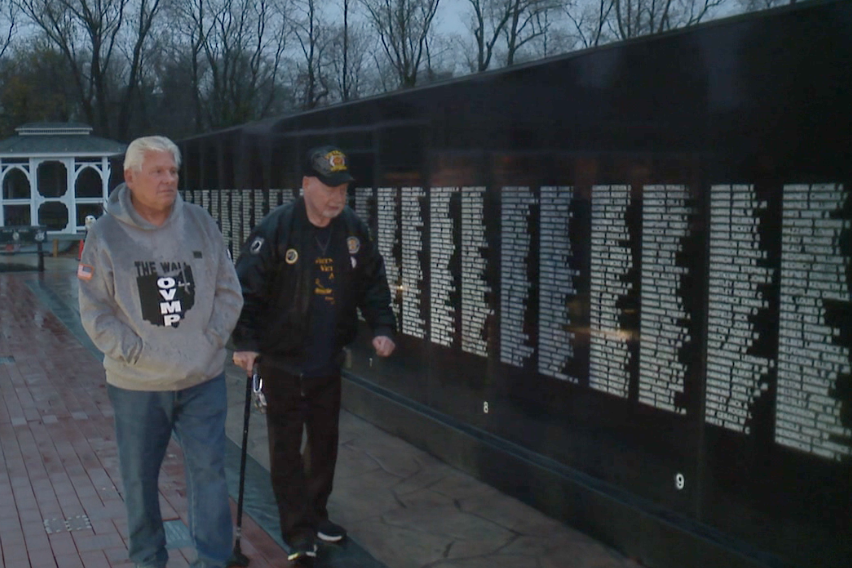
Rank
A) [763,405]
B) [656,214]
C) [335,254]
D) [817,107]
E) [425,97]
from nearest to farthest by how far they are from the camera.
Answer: [817,107] → [763,405] → [656,214] → [335,254] → [425,97]

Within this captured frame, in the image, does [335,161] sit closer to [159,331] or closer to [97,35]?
[159,331]

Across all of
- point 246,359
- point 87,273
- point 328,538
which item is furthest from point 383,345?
point 87,273

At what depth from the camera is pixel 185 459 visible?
13.3ft

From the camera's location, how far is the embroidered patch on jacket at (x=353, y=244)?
475 cm

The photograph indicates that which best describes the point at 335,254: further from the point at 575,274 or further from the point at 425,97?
the point at 425,97

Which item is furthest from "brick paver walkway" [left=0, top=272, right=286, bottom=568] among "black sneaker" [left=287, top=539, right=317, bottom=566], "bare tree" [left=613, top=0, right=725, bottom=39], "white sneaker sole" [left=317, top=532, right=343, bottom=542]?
"bare tree" [left=613, top=0, right=725, bottom=39]

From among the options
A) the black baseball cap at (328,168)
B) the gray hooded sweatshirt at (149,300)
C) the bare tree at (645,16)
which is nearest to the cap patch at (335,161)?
the black baseball cap at (328,168)

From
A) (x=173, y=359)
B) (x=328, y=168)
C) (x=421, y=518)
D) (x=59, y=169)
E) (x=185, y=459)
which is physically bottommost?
(x=421, y=518)

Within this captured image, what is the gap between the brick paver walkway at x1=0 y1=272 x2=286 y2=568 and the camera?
15.6 feet

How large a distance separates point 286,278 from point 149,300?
903 mm

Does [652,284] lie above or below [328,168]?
below

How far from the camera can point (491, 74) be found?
225 inches

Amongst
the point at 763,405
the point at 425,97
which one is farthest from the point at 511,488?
the point at 425,97

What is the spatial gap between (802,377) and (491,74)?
2.79 meters
